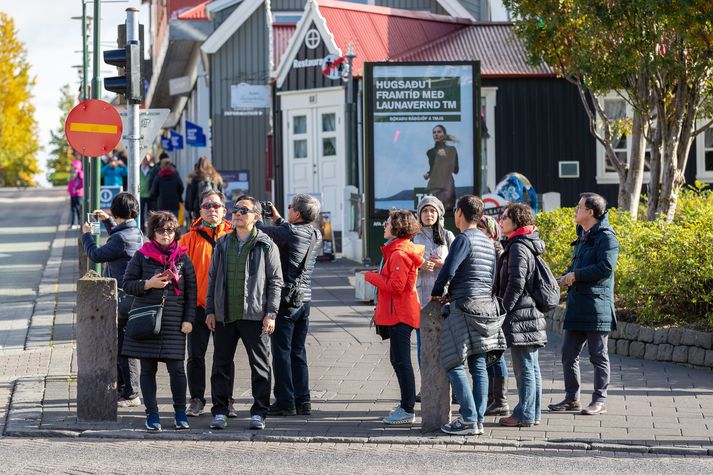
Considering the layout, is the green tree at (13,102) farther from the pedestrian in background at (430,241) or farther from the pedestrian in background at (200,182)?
the pedestrian in background at (430,241)

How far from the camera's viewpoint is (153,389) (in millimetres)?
8844

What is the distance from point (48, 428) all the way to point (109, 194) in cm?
1206

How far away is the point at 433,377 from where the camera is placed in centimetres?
867

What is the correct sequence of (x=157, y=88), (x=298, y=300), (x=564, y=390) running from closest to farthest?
(x=298, y=300), (x=564, y=390), (x=157, y=88)

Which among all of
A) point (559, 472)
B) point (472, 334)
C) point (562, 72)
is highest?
point (562, 72)

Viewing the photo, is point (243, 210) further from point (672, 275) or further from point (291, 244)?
point (672, 275)

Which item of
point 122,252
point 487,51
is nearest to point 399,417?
point 122,252

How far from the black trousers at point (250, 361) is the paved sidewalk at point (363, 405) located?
19 cm

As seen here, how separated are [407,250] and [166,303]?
5.72ft

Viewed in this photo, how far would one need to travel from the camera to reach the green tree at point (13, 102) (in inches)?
2459

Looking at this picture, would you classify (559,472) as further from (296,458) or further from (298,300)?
(298,300)

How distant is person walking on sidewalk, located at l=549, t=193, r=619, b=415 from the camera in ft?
30.8

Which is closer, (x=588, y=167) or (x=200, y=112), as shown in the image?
(x=588, y=167)

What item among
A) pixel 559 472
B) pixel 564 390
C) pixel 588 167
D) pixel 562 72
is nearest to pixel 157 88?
pixel 588 167
